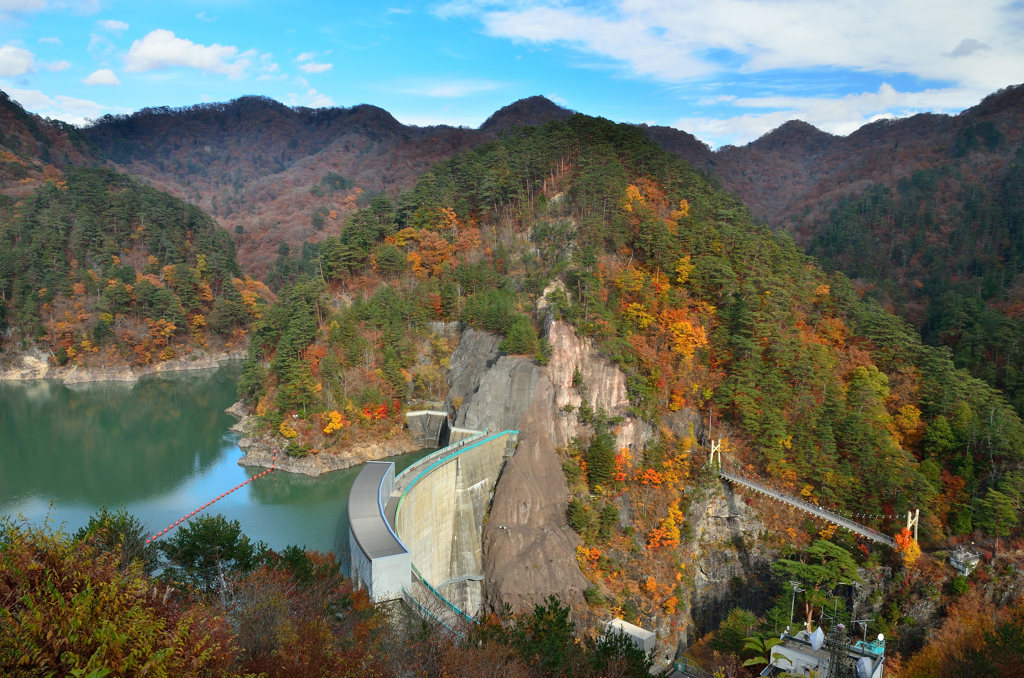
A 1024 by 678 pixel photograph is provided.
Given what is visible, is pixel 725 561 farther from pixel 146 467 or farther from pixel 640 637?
pixel 146 467

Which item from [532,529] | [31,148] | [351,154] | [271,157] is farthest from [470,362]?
[271,157]

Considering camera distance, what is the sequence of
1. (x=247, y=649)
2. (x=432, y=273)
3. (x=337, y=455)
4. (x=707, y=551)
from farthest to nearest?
(x=432, y=273) → (x=337, y=455) → (x=707, y=551) → (x=247, y=649)

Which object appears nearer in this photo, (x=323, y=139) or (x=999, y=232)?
(x=999, y=232)

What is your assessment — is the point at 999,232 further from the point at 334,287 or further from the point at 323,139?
the point at 323,139

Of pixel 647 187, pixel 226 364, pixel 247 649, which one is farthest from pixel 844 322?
pixel 226 364

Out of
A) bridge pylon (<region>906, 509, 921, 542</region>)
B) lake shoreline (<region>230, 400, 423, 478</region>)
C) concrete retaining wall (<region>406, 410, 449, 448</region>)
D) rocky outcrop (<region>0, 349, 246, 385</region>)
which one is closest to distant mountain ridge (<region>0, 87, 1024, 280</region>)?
rocky outcrop (<region>0, 349, 246, 385</region>)

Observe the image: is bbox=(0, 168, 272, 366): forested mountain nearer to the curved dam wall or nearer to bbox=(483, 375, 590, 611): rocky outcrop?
the curved dam wall

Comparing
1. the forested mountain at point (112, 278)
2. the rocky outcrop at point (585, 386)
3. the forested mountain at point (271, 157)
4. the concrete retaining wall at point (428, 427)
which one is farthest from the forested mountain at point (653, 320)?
the forested mountain at point (271, 157)

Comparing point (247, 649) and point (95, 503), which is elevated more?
point (247, 649)
